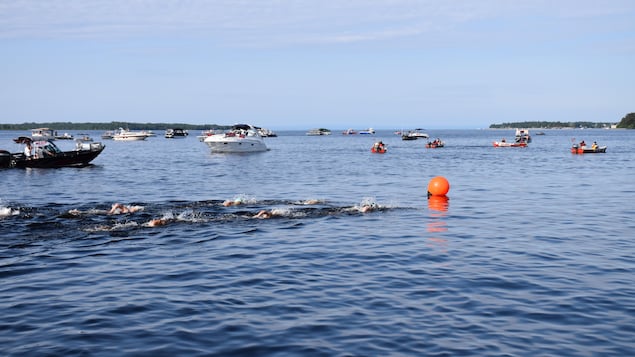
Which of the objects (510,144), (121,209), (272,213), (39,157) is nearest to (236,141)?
(39,157)

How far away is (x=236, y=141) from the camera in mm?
82375

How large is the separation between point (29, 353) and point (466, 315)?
7.44 metres

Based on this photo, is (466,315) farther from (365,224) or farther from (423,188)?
(423,188)

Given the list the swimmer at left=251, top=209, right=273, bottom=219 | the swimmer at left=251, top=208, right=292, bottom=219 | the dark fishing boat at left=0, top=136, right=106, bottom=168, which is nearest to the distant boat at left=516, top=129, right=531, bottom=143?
the dark fishing boat at left=0, top=136, right=106, bottom=168

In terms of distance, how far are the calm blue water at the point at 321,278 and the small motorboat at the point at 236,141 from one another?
50949 millimetres

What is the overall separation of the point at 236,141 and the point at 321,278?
68.3m

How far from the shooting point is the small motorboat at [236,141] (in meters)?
82.3

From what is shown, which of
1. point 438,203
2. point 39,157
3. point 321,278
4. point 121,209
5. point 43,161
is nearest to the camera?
point 321,278

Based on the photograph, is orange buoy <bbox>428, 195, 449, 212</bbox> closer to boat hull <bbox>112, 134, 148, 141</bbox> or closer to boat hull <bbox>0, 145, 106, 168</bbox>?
boat hull <bbox>0, 145, 106, 168</bbox>

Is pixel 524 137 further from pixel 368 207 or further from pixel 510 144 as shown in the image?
pixel 368 207

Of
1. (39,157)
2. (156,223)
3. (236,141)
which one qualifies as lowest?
(156,223)

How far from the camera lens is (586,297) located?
13.4 meters

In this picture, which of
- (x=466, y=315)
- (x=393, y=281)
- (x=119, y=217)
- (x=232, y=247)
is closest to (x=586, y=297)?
(x=466, y=315)

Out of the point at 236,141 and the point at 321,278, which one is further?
the point at 236,141
